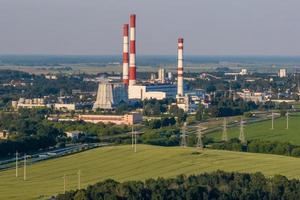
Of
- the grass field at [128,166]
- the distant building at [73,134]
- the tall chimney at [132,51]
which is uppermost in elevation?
the tall chimney at [132,51]

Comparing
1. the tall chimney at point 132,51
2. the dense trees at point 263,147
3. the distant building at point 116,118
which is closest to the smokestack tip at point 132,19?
the tall chimney at point 132,51

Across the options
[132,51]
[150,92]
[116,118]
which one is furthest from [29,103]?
[116,118]

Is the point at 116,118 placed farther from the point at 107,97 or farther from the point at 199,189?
the point at 199,189

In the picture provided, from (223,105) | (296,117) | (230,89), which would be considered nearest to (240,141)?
(296,117)

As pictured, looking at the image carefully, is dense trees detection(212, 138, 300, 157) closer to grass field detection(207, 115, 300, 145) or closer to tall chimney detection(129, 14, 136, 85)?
grass field detection(207, 115, 300, 145)

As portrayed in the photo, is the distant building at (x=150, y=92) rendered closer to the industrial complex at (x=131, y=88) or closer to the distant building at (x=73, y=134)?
the industrial complex at (x=131, y=88)

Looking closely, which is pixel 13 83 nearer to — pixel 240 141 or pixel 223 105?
pixel 223 105

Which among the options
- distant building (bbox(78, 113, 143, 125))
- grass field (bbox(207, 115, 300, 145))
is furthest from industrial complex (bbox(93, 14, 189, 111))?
grass field (bbox(207, 115, 300, 145))
